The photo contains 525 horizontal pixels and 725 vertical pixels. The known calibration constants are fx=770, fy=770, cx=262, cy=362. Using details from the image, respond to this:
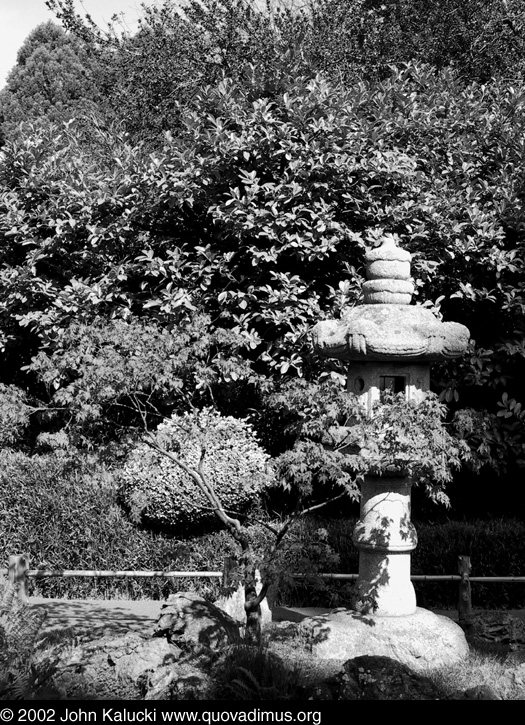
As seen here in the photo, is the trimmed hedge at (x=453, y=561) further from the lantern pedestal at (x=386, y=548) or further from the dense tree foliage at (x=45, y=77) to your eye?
the dense tree foliage at (x=45, y=77)

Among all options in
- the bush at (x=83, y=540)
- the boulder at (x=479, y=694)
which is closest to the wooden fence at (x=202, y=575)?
the bush at (x=83, y=540)

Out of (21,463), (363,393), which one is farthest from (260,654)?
(21,463)

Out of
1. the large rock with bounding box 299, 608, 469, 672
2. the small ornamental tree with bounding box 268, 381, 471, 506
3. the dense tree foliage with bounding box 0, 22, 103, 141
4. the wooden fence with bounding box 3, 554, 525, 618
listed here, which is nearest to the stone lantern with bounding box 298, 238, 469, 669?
the large rock with bounding box 299, 608, 469, 672

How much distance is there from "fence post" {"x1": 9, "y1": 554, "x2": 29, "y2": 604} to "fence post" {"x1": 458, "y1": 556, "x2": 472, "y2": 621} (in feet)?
12.7

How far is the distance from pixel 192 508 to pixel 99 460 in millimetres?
1564

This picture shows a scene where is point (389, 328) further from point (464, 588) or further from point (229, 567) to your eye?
point (464, 588)

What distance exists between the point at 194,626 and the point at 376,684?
4.66 feet

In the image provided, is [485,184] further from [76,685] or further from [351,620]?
[76,685]

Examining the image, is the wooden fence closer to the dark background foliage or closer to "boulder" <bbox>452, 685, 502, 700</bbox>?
the dark background foliage

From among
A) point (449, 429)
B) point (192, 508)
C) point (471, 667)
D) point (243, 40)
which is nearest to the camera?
point (471, 667)

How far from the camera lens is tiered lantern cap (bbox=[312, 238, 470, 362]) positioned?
5.64 metres

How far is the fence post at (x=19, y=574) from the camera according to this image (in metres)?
6.72

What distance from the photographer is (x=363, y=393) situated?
5.94 metres

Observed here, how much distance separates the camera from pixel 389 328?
5676 mm
